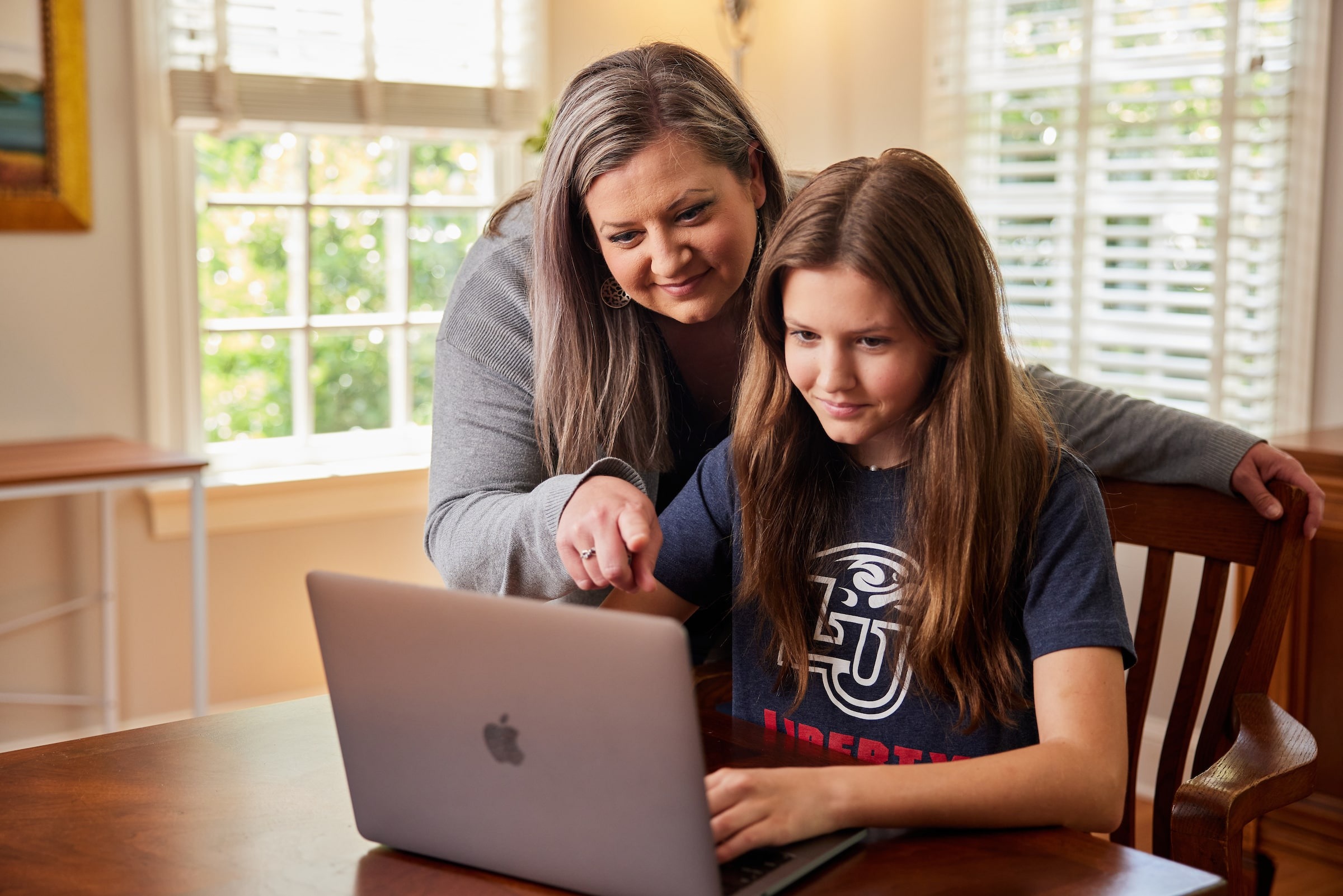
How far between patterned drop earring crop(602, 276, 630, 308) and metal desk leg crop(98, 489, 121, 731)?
1.90 m

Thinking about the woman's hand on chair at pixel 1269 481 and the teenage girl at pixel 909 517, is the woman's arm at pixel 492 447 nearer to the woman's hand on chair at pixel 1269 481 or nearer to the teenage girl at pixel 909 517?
the teenage girl at pixel 909 517

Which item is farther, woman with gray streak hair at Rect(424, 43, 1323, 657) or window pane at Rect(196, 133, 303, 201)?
window pane at Rect(196, 133, 303, 201)

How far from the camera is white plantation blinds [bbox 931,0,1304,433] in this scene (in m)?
2.55

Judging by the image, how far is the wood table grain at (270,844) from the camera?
34.7 inches

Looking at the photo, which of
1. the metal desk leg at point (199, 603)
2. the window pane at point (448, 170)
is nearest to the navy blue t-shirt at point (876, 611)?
the metal desk leg at point (199, 603)

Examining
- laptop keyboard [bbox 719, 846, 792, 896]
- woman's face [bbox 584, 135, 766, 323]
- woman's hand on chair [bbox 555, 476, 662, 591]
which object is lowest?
laptop keyboard [bbox 719, 846, 792, 896]

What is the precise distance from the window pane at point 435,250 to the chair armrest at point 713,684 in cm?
224

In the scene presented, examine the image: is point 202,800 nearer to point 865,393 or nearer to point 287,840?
point 287,840

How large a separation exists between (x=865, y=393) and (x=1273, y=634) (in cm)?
54

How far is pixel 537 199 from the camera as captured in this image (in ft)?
4.81

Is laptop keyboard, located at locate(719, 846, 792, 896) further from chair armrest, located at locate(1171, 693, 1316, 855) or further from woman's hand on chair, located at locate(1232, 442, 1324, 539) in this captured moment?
woman's hand on chair, located at locate(1232, 442, 1324, 539)

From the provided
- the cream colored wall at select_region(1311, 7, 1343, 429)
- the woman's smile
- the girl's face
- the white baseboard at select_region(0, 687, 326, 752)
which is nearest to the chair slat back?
the girl's face

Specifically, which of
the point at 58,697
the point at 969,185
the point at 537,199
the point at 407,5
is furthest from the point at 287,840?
the point at 407,5

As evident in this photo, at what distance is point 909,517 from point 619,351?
42 centimetres
